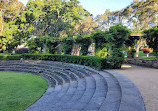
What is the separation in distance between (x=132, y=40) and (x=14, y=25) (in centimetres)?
2605

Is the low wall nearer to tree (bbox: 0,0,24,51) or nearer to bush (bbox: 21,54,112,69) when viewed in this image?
bush (bbox: 21,54,112,69)

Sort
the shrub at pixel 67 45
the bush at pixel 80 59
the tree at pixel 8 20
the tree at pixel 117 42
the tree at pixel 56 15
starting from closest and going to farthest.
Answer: the bush at pixel 80 59, the tree at pixel 117 42, the shrub at pixel 67 45, the tree at pixel 8 20, the tree at pixel 56 15

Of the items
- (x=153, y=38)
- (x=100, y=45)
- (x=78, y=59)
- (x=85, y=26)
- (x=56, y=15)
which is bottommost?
(x=78, y=59)

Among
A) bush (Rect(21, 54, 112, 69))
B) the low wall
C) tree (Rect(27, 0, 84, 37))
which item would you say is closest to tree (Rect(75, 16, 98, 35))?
tree (Rect(27, 0, 84, 37))

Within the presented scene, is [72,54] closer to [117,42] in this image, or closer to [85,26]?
[117,42]

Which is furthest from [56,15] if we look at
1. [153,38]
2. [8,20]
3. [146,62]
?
[153,38]

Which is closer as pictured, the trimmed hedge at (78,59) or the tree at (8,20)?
the trimmed hedge at (78,59)

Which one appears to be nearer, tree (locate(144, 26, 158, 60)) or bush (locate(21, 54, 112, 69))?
bush (locate(21, 54, 112, 69))

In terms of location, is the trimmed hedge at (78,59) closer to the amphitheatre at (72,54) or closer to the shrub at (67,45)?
the amphitheatre at (72,54)

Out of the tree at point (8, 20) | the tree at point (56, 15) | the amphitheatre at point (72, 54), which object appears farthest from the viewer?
the tree at point (56, 15)

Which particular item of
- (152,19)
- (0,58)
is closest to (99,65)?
(0,58)

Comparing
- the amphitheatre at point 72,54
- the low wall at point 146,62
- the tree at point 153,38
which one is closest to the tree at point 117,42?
the amphitheatre at point 72,54

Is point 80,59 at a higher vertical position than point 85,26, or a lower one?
lower

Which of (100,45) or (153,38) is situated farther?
(100,45)
